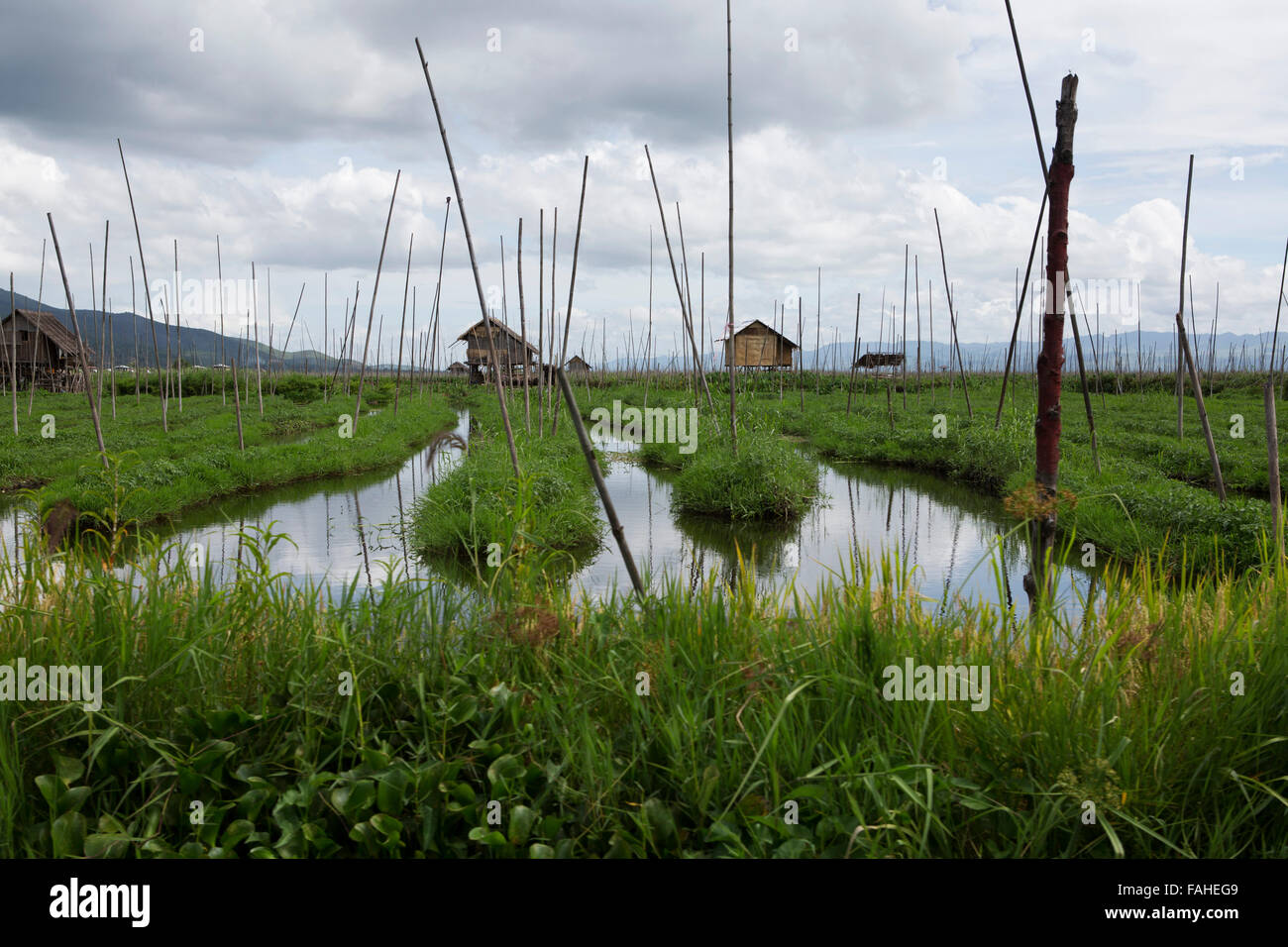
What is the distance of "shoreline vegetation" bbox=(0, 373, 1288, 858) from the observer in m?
2.10

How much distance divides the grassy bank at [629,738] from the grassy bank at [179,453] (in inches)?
73.2

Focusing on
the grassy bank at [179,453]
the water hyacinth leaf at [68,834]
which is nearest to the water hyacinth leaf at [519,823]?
the water hyacinth leaf at [68,834]

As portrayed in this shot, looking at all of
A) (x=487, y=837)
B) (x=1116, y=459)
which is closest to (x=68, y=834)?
(x=487, y=837)

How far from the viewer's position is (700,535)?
867 centimetres

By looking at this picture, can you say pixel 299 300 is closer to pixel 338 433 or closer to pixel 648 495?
pixel 338 433

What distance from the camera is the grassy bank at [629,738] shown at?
210 centimetres

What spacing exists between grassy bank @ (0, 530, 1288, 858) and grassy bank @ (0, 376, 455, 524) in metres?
1.86

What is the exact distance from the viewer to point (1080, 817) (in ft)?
6.72

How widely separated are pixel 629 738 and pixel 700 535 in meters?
6.19

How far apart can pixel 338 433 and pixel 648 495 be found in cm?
853

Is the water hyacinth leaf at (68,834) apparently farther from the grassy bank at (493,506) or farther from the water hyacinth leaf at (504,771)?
the grassy bank at (493,506)

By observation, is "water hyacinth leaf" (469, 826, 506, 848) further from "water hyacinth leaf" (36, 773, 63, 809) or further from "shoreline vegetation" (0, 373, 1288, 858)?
"water hyacinth leaf" (36, 773, 63, 809)

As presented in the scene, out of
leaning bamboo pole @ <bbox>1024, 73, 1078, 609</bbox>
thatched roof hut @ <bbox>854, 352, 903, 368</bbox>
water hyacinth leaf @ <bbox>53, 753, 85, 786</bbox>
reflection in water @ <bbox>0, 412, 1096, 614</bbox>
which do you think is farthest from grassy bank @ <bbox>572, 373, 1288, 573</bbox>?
thatched roof hut @ <bbox>854, 352, 903, 368</bbox>
